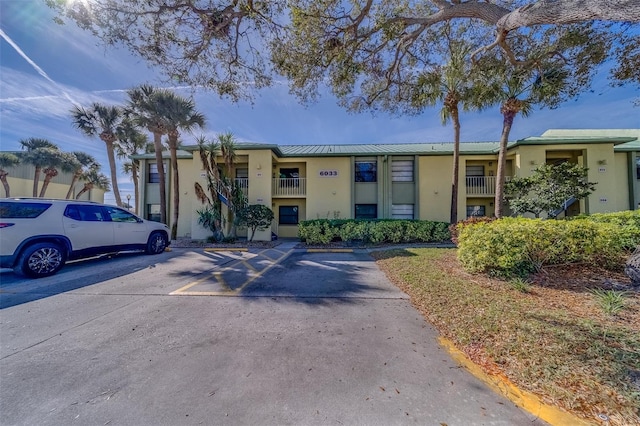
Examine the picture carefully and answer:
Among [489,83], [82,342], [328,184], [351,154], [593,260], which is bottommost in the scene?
[82,342]

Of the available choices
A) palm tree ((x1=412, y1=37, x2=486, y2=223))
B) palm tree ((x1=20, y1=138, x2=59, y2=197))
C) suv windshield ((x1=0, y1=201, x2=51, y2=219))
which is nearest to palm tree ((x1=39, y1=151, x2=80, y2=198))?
palm tree ((x1=20, y1=138, x2=59, y2=197))

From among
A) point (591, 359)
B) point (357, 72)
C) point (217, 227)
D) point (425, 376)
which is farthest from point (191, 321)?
point (217, 227)

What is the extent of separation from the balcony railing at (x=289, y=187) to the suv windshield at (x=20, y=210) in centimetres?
1079

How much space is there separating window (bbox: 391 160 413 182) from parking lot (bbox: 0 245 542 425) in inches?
479

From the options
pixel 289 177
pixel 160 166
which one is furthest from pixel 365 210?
pixel 160 166

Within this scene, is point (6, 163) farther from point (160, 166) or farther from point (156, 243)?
point (156, 243)

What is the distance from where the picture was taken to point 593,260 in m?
5.60

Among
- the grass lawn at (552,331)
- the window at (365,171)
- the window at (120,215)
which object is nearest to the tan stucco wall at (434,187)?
the window at (365,171)

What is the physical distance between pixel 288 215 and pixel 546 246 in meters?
14.0

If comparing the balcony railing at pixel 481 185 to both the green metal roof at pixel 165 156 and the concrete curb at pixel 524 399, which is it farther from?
the green metal roof at pixel 165 156

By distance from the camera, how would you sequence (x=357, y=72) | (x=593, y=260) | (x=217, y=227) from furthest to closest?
1. (x=217, y=227)
2. (x=357, y=72)
3. (x=593, y=260)

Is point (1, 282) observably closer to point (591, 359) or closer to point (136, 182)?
point (591, 359)

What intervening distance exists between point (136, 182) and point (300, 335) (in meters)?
22.6

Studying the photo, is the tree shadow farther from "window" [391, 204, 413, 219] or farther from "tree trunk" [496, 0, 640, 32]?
"window" [391, 204, 413, 219]
